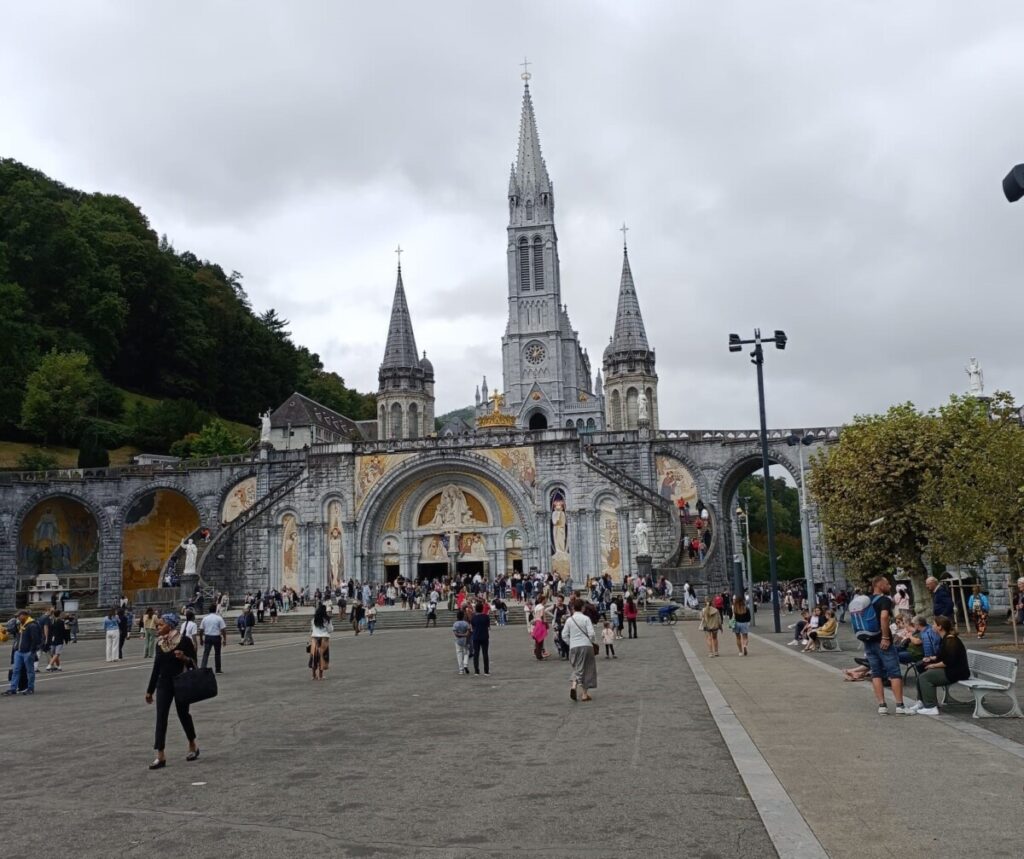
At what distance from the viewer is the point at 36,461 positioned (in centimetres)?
5566

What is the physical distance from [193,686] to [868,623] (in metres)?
7.77

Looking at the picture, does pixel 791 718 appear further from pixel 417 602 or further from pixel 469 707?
pixel 417 602

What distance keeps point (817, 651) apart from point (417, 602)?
24705mm

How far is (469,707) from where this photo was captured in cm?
1231

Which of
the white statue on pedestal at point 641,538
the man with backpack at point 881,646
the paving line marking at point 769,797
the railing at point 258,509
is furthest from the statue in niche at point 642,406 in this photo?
the paving line marking at point 769,797

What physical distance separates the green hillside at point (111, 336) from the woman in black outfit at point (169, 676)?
53.2m

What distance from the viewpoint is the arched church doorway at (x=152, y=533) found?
49.6 metres

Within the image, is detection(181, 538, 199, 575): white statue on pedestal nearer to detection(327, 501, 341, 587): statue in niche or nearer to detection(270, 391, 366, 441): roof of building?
detection(327, 501, 341, 587): statue in niche

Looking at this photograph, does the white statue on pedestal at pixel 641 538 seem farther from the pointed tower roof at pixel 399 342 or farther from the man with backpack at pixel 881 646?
the pointed tower roof at pixel 399 342

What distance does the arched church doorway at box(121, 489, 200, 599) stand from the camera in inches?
1951

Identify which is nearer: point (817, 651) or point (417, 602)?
point (817, 651)

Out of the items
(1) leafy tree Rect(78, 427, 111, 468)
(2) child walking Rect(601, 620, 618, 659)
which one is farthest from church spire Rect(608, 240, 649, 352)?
(2) child walking Rect(601, 620, 618, 659)

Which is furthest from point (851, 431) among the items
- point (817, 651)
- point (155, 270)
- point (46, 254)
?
point (155, 270)

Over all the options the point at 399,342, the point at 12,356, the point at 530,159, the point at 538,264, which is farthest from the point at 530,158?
the point at 12,356
